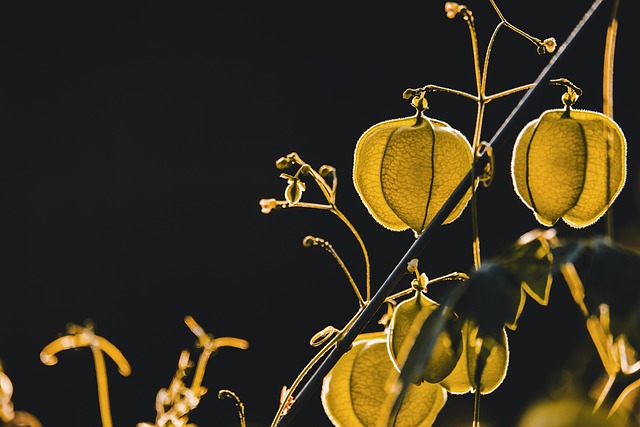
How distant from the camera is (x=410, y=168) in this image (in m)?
0.40

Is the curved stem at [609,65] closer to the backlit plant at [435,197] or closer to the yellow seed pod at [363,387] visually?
the backlit plant at [435,197]

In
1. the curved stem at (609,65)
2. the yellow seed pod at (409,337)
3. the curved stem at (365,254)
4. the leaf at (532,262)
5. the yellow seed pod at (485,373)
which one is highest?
the curved stem at (609,65)

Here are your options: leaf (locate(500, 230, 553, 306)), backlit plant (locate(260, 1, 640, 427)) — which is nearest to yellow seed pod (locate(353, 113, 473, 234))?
backlit plant (locate(260, 1, 640, 427))

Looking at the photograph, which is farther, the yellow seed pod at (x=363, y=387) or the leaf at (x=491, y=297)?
the yellow seed pod at (x=363, y=387)

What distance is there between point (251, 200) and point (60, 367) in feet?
1.80

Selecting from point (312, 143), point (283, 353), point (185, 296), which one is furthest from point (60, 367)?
point (312, 143)

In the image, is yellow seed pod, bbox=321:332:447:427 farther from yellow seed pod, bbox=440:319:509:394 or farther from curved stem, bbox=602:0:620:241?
curved stem, bbox=602:0:620:241

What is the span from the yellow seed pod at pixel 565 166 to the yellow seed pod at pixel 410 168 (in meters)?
0.03

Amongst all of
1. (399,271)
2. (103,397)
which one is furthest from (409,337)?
(103,397)

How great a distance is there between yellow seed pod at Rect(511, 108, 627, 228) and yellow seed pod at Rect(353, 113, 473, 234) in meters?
0.03

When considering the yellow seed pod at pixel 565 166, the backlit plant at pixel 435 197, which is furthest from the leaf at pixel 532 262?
the yellow seed pod at pixel 565 166

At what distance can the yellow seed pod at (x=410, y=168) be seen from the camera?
1.28ft

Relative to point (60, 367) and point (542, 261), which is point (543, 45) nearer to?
point (542, 261)

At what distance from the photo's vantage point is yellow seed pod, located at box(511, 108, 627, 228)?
1.20ft
